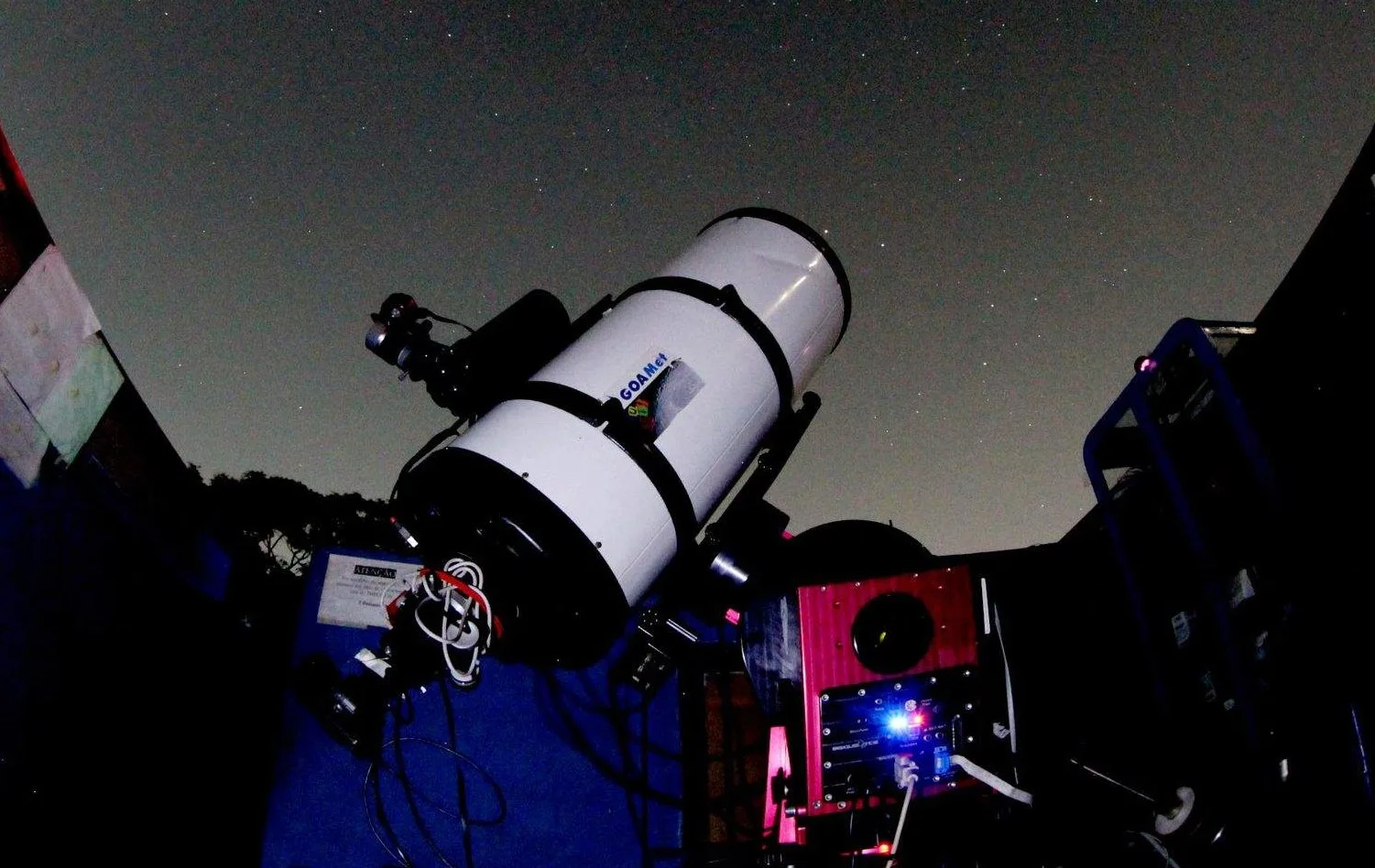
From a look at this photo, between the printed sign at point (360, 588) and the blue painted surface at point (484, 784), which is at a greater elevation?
the printed sign at point (360, 588)

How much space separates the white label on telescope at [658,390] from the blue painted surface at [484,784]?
1.10 meters

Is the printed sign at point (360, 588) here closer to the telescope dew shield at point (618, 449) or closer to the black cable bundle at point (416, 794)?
the black cable bundle at point (416, 794)

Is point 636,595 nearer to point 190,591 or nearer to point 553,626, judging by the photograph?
point 553,626

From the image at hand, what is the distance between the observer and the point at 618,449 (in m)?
1.79

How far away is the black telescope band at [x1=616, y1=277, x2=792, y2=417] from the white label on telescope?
26cm

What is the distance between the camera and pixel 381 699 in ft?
6.84

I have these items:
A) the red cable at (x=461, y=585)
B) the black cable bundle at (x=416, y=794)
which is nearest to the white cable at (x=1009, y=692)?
the red cable at (x=461, y=585)

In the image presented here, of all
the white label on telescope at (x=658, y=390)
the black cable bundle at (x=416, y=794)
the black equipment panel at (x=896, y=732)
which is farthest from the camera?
the black cable bundle at (x=416, y=794)

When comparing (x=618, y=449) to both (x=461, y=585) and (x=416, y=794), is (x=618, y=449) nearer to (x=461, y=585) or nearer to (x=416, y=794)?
(x=461, y=585)

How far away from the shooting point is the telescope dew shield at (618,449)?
5.58 ft

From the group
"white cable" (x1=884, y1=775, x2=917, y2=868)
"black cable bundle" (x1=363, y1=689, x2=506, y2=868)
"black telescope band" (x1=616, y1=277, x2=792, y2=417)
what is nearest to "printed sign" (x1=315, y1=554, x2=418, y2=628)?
"black cable bundle" (x1=363, y1=689, x2=506, y2=868)

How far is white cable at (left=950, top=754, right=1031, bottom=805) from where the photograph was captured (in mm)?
1626

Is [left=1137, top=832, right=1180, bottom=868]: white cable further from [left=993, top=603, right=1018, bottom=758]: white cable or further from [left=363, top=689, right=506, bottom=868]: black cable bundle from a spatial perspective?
[left=363, top=689, right=506, bottom=868]: black cable bundle

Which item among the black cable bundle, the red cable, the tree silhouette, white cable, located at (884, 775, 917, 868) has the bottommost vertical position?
white cable, located at (884, 775, 917, 868)
